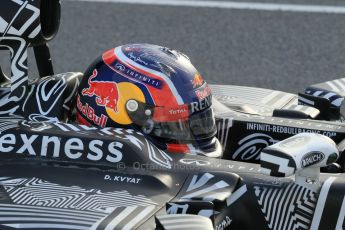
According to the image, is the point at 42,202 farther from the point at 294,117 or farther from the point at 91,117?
the point at 294,117

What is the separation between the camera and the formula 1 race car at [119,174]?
4.16m

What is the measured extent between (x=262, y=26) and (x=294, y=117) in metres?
4.04

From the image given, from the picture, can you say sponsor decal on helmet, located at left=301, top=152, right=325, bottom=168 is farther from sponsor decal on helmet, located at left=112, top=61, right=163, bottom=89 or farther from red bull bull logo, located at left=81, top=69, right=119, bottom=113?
red bull bull logo, located at left=81, top=69, right=119, bottom=113

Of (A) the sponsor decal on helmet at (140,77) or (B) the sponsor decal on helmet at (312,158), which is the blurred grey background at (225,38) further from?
(B) the sponsor decal on helmet at (312,158)

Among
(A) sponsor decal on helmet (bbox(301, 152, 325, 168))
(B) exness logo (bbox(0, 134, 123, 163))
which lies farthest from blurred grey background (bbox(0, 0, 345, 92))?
(A) sponsor decal on helmet (bbox(301, 152, 325, 168))

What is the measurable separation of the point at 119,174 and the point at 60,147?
312mm

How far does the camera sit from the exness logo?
4.52m

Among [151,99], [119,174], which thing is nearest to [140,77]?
[151,99]

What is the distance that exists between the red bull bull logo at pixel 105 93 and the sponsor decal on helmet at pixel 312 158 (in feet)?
3.16

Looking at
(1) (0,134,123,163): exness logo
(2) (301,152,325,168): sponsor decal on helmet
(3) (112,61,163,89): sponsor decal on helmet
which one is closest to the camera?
(2) (301,152,325,168): sponsor decal on helmet

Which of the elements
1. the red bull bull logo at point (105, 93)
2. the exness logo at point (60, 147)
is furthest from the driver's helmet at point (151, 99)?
the exness logo at point (60, 147)

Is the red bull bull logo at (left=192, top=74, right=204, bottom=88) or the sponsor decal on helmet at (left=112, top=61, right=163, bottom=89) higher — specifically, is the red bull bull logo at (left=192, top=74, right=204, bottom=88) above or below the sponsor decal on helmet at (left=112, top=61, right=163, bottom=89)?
below

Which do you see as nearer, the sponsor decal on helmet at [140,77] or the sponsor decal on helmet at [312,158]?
the sponsor decal on helmet at [312,158]

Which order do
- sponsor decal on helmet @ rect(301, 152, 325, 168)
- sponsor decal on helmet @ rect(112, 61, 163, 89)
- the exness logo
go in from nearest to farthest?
sponsor decal on helmet @ rect(301, 152, 325, 168) < the exness logo < sponsor decal on helmet @ rect(112, 61, 163, 89)
